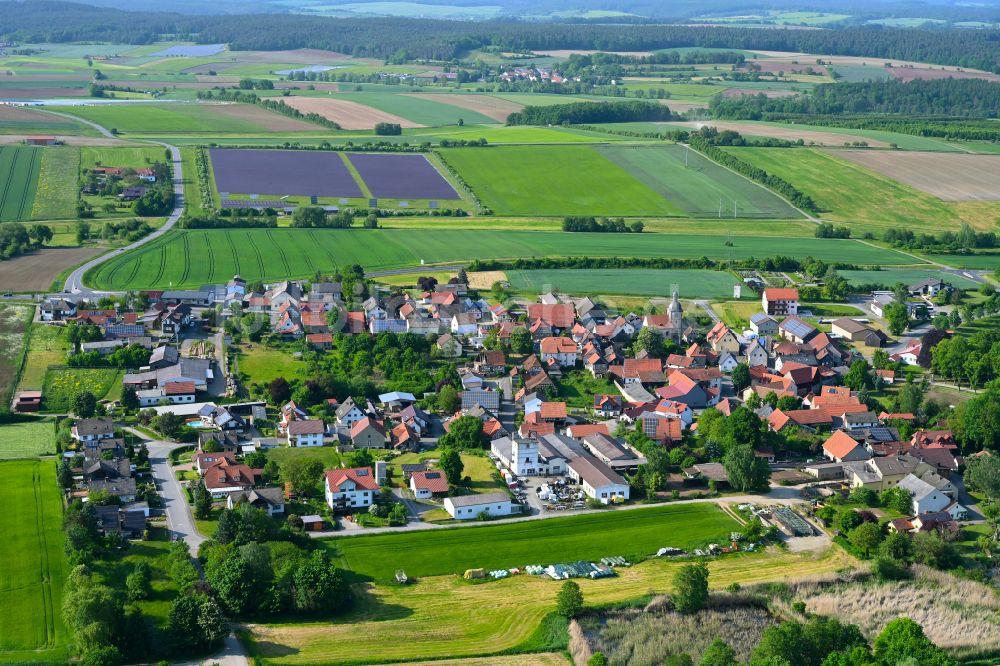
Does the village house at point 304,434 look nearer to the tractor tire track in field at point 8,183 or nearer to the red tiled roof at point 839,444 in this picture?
the red tiled roof at point 839,444

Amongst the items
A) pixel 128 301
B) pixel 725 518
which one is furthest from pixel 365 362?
pixel 725 518

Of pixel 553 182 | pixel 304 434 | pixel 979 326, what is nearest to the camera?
pixel 304 434

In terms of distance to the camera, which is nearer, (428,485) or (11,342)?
(428,485)

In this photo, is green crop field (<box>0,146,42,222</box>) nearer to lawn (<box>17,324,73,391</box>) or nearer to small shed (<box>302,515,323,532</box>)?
lawn (<box>17,324,73,391</box>)

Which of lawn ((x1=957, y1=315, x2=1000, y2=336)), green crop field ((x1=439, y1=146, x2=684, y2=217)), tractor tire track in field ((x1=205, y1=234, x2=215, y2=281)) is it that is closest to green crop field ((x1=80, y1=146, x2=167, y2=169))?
tractor tire track in field ((x1=205, y1=234, x2=215, y2=281))

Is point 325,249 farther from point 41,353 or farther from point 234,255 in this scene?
point 41,353

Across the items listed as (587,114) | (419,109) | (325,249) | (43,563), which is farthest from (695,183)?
(43,563)

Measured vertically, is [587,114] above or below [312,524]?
above
